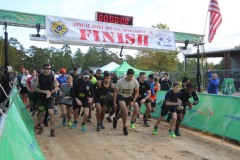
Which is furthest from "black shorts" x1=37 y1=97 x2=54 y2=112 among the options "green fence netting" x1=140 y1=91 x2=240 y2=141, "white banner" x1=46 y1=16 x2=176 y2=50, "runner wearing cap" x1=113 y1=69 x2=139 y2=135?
"green fence netting" x1=140 y1=91 x2=240 y2=141

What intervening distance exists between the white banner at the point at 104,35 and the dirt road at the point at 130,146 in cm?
461

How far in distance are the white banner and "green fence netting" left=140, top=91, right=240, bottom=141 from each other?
190 inches

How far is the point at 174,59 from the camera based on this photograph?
1517 inches

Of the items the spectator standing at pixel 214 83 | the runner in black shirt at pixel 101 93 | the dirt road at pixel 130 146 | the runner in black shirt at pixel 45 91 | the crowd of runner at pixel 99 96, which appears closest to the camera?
the dirt road at pixel 130 146

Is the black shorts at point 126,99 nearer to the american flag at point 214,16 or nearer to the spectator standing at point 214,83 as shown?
the spectator standing at point 214,83

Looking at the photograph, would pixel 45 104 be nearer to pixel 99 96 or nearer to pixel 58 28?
pixel 99 96

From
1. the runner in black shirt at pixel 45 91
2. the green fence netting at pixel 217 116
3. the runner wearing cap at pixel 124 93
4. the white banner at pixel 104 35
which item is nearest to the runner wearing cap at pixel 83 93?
the runner in black shirt at pixel 45 91

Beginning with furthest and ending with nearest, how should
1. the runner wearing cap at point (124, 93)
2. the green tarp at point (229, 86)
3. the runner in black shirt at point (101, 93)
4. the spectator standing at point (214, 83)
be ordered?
the green tarp at point (229, 86) → the spectator standing at point (214, 83) → the runner in black shirt at point (101, 93) → the runner wearing cap at point (124, 93)

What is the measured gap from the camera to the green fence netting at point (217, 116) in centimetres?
769

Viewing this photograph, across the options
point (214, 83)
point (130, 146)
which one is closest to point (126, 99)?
point (130, 146)

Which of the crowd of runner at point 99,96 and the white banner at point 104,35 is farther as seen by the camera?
the white banner at point 104,35

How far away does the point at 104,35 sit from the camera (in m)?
12.5

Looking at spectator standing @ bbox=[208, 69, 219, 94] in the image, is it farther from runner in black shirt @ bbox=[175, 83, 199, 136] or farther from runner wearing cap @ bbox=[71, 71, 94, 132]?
runner wearing cap @ bbox=[71, 71, 94, 132]

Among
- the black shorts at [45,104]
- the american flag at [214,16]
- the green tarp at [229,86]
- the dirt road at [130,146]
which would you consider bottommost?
the dirt road at [130,146]
